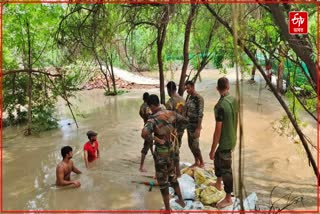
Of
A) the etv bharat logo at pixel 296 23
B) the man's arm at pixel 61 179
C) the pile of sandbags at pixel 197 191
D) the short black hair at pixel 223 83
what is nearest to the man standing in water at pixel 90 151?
the man's arm at pixel 61 179

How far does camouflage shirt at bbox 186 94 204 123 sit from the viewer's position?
22.0 feet

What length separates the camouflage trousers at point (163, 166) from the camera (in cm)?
529

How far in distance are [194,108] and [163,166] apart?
174 centimetres

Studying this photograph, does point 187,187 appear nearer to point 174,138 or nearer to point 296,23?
point 174,138

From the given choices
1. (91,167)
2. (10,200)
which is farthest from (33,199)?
(91,167)

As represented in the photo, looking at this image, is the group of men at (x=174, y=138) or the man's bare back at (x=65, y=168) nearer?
the group of men at (x=174, y=138)

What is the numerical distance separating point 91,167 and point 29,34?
518 cm

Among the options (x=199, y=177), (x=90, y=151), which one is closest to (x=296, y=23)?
(x=199, y=177)

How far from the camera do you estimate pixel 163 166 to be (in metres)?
5.32

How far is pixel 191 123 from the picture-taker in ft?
22.4

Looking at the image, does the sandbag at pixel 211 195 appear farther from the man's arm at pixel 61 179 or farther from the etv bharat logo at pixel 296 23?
the etv bharat logo at pixel 296 23

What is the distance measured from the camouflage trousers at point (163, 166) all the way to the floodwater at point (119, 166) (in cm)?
72

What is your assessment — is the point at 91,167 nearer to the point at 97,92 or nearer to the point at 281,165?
the point at 281,165

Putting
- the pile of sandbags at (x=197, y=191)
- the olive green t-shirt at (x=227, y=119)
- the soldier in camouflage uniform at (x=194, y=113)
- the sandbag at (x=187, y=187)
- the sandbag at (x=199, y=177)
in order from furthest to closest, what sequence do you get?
the soldier in camouflage uniform at (x=194, y=113) → the sandbag at (x=199, y=177) → the sandbag at (x=187, y=187) → the pile of sandbags at (x=197, y=191) → the olive green t-shirt at (x=227, y=119)
